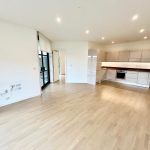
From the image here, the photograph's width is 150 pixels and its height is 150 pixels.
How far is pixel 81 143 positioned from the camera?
1.95m

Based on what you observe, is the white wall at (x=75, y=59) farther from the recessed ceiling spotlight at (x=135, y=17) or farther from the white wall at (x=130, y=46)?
the recessed ceiling spotlight at (x=135, y=17)

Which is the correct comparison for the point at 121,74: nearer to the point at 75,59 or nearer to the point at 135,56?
the point at 135,56

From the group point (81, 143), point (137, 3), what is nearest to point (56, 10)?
point (137, 3)

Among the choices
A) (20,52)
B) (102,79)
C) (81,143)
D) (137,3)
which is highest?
(137,3)

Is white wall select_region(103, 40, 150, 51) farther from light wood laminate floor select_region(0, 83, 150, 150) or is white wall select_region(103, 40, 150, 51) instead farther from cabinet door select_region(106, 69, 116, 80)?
light wood laminate floor select_region(0, 83, 150, 150)

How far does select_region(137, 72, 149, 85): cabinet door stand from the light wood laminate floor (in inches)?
92.1

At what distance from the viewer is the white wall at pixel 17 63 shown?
336 centimetres

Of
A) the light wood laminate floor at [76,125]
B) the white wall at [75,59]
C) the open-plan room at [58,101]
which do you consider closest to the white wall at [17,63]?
the open-plan room at [58,101]

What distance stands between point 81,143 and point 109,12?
2.99m

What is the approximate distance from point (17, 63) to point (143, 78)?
618 centimetres

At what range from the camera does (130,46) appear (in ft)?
21.0

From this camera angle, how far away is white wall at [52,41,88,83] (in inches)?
245

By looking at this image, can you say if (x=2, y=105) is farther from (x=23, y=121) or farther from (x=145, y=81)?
(x=145, y=81)

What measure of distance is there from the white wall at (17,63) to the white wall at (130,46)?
17.0ft
